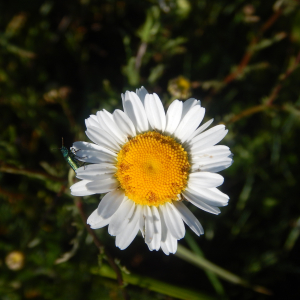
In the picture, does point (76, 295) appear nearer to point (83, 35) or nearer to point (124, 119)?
point (124, 119)

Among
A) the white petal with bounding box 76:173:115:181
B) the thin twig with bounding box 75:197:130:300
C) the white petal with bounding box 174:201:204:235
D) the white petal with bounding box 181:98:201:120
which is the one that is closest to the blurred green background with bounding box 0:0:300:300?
the thin twig with bounding box 75:197:130:300

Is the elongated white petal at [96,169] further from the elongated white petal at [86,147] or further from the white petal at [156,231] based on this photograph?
the white petal at [156,231]

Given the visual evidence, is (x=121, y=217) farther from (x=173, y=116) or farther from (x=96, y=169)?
(x=173, y=116)

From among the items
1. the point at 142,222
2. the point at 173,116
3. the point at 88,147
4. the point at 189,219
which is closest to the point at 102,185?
the point at 88,147

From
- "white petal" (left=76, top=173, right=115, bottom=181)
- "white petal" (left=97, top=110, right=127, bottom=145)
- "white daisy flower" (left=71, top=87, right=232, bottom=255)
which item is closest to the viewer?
"white petal" (left=76, top=173, right=115, bottom=181)

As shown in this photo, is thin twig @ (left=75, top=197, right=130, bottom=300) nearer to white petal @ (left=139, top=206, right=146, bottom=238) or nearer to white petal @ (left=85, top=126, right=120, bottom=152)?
white petal @ (left=139, top=206, right=146, bottom=238)

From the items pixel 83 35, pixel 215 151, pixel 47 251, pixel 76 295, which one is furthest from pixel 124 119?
pixel 83 35
